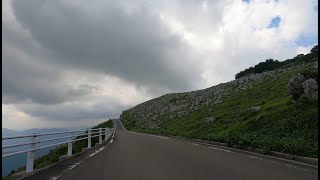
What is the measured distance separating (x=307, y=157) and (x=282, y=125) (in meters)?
8.15

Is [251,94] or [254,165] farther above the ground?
[251,94]

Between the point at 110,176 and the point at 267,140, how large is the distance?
38.3 feet

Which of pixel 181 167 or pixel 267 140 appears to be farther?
pixel 267 140

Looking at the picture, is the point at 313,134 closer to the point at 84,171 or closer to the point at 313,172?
the point at 313,172

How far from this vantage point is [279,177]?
402 inches

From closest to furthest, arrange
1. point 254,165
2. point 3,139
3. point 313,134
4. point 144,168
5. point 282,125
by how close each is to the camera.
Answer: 1. point 3,139
2. point 144,168
3. point 254,165
4. point 313,134
5. point 282,125

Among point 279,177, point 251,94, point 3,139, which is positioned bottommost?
point 279,177

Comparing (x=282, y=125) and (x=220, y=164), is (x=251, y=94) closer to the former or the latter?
(x=282, y=125)

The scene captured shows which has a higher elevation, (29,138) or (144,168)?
(29,138)

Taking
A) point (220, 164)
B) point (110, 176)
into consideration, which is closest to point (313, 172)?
point (220, 164)

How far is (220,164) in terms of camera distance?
13070 mm


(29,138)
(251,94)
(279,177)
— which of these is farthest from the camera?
(251,94)

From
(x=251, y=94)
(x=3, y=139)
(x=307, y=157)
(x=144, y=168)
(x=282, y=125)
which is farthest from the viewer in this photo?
(x=251, y=94)

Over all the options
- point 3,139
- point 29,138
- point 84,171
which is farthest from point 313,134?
point 3,139
